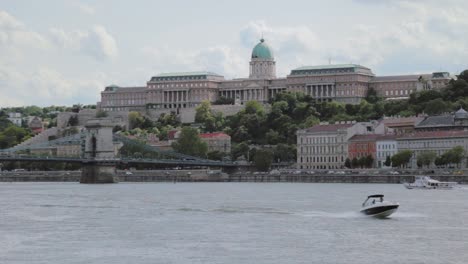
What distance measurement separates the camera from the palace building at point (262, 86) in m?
168

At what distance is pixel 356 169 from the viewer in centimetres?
11012

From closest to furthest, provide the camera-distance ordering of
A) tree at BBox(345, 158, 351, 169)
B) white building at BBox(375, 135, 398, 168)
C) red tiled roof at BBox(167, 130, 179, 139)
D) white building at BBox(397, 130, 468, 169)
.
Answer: white building at BBox(397, 130, 468, 169)
white building at BBox(375, 135, 398, 168)
tree at BBox(345, 158, 351, 169)
red tiled roof at BBox(167, 130, 179, 139)

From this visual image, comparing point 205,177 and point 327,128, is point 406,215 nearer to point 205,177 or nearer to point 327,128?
point 205,177

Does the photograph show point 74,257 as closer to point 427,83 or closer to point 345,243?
point 345,243

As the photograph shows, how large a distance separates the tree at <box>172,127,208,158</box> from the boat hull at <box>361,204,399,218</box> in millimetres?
79192

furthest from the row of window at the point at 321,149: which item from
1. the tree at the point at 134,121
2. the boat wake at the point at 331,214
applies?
the boat wake at the point at 331,214

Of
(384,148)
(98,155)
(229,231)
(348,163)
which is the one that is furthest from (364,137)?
(229,231)

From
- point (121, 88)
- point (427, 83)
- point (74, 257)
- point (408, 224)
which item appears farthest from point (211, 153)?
point (74, 257)

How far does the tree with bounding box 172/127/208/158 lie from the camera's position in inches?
5167

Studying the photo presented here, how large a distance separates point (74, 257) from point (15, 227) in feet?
32.7

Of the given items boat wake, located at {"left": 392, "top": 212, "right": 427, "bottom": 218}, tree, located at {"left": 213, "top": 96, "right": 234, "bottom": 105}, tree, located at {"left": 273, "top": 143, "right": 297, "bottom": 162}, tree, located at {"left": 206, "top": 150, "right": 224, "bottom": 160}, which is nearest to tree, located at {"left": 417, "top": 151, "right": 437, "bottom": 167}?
tree, located at {"left": 273, "top": 143, "right": 297, "bottom": 162}

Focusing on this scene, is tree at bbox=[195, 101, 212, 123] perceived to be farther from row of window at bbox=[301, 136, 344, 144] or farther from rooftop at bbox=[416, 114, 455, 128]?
rooftop at bbox=[416, 114, 455, 128]

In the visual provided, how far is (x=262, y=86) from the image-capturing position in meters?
180

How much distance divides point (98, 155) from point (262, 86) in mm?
80307
